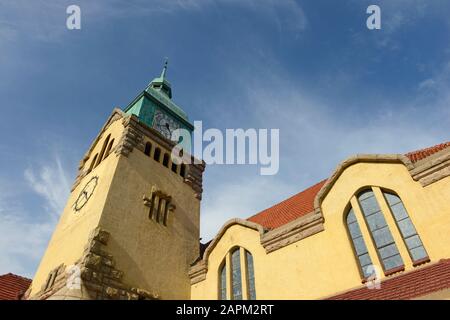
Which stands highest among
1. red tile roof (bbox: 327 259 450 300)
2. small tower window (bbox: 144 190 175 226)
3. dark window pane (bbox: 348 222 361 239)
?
small tower window (bbox: 144 190 175 226)

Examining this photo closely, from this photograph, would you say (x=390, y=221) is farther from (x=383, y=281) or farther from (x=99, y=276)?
(x=99, y=276)

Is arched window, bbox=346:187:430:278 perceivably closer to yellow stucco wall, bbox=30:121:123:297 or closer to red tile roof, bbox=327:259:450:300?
red tile roof, bbox=327:259:450:300

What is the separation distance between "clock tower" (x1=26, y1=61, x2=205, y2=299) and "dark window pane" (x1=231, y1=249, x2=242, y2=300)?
259cm

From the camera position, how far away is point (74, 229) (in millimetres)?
14898

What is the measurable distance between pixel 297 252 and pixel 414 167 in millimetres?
5200

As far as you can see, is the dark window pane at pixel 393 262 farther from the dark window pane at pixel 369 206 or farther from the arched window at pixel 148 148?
the arched window at pixel 148 148

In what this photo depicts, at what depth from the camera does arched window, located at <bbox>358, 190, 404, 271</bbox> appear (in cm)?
1070

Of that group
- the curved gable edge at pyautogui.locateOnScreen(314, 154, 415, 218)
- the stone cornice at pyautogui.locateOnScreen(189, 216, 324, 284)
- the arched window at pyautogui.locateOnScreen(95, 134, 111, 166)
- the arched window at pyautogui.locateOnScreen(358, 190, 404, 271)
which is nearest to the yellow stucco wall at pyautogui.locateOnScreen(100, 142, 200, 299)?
the stone cornice at pyautogui.locateOnScreen(189, 216, 324, 284)

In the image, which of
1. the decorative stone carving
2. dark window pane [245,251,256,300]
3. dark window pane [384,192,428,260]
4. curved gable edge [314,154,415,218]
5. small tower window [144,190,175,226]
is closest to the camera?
dark window pane [384,192,428,260]

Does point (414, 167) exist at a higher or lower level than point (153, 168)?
lower

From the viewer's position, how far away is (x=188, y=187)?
2002 centimetres

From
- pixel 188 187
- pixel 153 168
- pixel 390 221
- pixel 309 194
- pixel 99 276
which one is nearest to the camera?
pixel 390 221

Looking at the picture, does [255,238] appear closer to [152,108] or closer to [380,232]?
[380,232]
